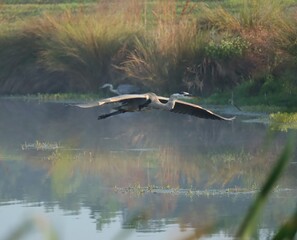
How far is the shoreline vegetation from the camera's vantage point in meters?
16.9

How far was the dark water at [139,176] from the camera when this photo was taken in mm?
8641

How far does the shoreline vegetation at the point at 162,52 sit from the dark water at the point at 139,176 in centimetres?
119

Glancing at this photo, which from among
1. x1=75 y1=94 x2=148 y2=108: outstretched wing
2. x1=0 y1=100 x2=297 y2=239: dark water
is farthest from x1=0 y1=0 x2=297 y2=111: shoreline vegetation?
x1=75 y1=94 x2=148 y2=108: outstretched wing

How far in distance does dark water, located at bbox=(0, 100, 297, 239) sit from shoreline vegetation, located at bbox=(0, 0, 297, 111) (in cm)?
119

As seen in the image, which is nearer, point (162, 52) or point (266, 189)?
point (266, 189)

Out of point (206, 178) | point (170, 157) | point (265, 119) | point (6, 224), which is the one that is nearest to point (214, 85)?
point (265, 119)

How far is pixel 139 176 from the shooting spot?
11.1 m

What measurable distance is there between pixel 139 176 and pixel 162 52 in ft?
24.5

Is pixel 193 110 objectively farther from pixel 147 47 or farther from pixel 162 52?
pixel 147 47

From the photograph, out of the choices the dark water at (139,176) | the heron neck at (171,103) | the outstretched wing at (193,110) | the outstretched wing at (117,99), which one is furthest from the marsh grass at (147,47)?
the outstretched wing at (117,99)

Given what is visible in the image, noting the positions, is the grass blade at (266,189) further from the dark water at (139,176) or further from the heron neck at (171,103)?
the heron neck at (171,103)

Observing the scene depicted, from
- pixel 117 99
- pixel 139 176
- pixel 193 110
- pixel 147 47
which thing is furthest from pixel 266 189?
pixel 147 47

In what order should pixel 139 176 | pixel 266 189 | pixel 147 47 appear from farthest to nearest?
pixel 147 47, pixel 139 176, pixel 266 189

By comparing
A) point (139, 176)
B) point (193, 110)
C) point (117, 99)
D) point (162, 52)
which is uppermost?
point (117, 99)
